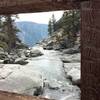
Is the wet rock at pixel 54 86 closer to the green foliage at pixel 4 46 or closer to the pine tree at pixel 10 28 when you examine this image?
the green foliage at pixel 4 46

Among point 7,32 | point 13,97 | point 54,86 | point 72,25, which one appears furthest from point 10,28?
point 13,97

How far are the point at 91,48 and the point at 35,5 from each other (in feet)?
1.13

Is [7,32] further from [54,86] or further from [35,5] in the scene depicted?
[35,5]

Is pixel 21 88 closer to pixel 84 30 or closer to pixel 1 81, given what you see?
pixel 1 81

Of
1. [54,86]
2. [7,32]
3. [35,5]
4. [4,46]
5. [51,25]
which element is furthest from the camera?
[51,25]

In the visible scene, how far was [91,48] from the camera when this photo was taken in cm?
100

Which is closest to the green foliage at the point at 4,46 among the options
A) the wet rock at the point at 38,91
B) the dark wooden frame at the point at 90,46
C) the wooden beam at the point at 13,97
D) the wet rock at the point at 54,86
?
the wet rock at the point at 54,86

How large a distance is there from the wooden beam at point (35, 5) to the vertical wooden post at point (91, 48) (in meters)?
0.08

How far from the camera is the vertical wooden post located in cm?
98

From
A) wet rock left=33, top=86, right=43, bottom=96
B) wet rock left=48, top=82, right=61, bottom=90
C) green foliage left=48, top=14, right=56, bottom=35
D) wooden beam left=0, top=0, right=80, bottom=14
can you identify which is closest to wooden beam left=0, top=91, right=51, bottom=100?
wooden beam left=0, top=0, right=80, bottom=14

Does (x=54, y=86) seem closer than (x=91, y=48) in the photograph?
No

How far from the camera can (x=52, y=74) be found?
8.77 metres

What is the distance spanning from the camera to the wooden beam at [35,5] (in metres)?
1.08

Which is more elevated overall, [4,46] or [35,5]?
[35,5]
